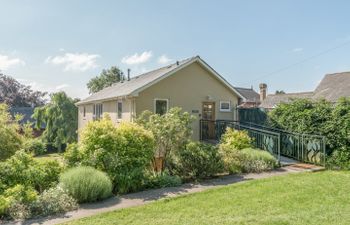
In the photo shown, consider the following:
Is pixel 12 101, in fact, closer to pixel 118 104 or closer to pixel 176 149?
pixel 118 104

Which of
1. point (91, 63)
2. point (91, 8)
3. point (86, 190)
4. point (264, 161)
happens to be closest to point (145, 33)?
point (91, 8)

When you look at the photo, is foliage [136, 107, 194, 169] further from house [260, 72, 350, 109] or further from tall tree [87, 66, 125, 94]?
tall tree [87, 66, 125, 94]

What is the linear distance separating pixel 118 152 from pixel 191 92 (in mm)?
9052

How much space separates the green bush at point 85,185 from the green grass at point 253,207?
1091 mm

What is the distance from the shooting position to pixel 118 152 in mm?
8234

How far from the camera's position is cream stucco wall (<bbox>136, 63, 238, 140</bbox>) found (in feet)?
50.4

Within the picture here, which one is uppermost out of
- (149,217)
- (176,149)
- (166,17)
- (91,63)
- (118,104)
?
(166,17)

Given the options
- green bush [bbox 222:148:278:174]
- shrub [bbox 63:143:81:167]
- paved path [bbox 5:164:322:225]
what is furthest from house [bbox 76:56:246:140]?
paved path [bbox 5:164:322:225]

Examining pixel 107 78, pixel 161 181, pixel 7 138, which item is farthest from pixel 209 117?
pixel 107 78

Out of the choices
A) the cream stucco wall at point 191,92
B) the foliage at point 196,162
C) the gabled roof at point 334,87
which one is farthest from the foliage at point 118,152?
the gabled roof at point 334,87

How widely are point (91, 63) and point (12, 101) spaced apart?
34046 mm

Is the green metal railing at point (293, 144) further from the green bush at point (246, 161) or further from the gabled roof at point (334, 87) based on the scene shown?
the gabled roof at point (334, 87)

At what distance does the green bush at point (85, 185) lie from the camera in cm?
675

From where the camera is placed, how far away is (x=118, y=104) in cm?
1733
